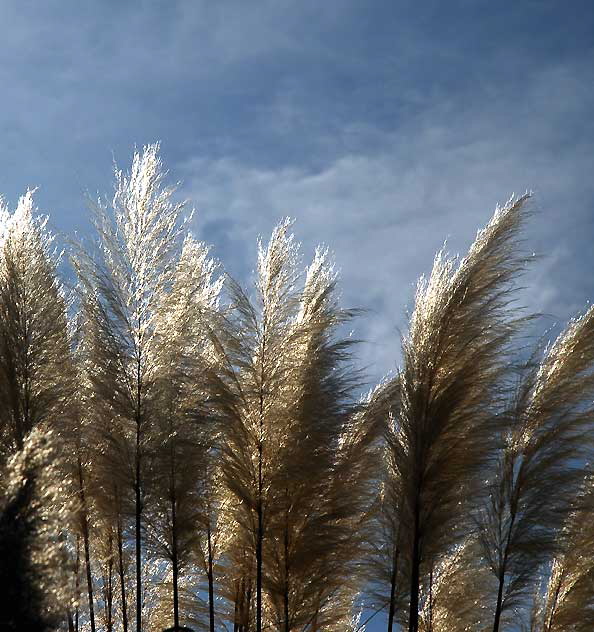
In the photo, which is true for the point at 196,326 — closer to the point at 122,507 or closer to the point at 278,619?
the point at 122,507

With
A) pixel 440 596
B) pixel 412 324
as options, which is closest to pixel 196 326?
pixel 412 324

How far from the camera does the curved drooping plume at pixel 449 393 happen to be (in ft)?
20.3

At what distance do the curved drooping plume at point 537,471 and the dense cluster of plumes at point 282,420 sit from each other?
0.01 meters

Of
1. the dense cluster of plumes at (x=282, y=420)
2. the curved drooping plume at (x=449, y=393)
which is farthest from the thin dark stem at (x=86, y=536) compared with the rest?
the curved drooping plume at (x=449, y=393)

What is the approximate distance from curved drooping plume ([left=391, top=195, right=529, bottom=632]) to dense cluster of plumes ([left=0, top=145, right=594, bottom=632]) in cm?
2

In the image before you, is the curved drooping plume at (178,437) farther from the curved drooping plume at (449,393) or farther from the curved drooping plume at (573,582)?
the curved drooping plume at (573,582)

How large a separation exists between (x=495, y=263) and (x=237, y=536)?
2810mm

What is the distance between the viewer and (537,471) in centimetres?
665

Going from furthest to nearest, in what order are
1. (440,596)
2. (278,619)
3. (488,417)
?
1. (440,596)
2. (278,619)
3. (488,417)

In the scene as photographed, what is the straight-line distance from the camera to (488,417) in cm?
632

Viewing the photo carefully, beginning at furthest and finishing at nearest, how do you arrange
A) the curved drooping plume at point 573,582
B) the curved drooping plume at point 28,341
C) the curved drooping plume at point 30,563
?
the curved drooping plume at point 573,582 < the curved drooping plume at point 28,341 < the curved drooping plume at point 30,563

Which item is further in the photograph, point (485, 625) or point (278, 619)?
point (485, 625)

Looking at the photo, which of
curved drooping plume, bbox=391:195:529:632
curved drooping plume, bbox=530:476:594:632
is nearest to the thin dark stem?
curved drooping plume, bbox=391:195:529:632

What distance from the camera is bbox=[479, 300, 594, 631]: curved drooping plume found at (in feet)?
21.4
